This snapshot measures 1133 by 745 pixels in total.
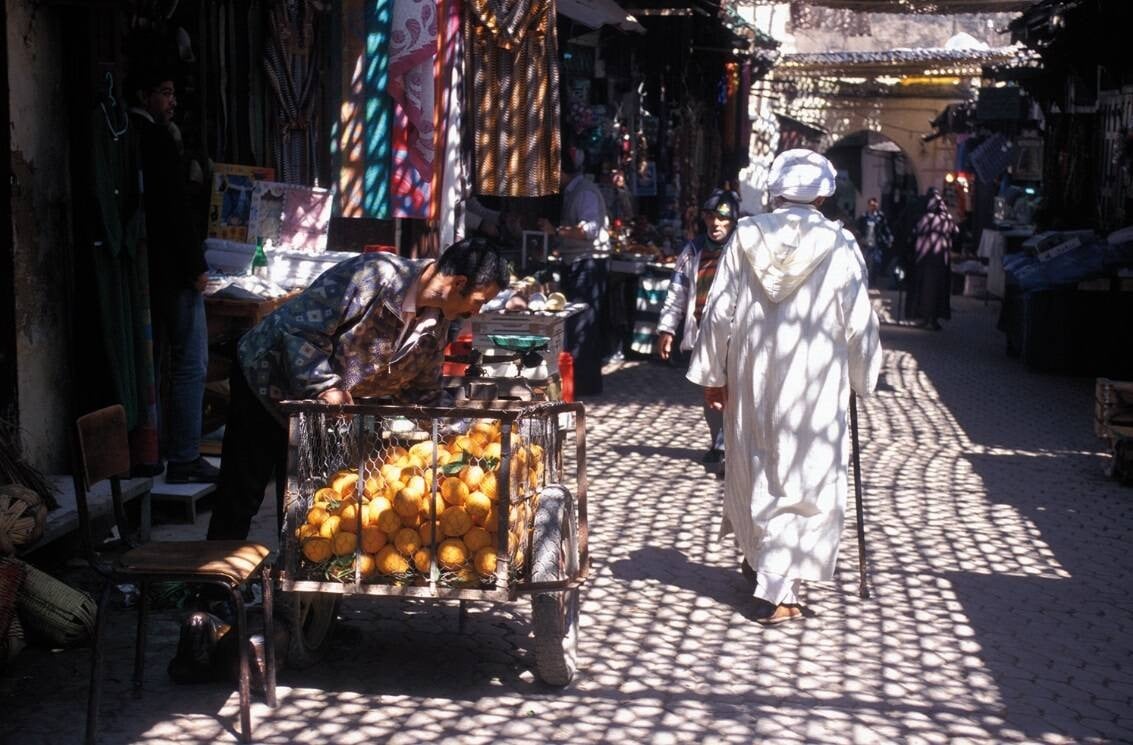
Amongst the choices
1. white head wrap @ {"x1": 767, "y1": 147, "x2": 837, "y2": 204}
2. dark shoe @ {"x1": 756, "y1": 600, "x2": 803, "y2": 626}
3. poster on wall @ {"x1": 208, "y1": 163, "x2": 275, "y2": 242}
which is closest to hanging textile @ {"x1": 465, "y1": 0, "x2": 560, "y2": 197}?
poster on wall @ {"x1": 208, "y1": 163, "x2": 275, "y2": 242}

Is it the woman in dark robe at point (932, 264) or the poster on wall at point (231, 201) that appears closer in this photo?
the poster on wall at point (231, 201)

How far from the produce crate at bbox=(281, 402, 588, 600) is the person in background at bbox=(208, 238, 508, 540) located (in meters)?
0.18

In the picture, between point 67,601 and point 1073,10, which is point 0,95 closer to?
point 67,601

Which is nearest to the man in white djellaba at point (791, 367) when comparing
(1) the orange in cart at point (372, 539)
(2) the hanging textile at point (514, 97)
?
(1) the orange in cart at point (372, 539)

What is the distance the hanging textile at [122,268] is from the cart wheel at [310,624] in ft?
6.60

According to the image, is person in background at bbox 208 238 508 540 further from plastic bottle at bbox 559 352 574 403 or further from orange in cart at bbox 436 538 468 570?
plastic bottle at bbox 559 352 574 403

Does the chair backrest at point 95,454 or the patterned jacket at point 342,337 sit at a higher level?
the patterned jacket at point 342,337

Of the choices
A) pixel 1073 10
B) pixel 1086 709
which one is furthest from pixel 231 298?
pixel 1073 10

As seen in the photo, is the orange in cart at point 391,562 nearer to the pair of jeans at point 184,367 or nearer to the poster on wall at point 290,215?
the pair of jeans at point 184,367

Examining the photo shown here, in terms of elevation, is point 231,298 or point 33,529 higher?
point 231,298

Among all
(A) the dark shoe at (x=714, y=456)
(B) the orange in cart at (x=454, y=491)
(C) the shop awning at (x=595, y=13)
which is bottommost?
(A) the dark shoe at (x=714, y=456)

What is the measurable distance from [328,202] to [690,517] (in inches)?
112

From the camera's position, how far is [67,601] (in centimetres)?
509

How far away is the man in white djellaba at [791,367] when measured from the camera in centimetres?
571
